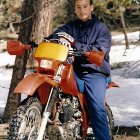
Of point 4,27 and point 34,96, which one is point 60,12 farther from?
point 34,96

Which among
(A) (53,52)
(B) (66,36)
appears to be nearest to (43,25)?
(B) (66,36)

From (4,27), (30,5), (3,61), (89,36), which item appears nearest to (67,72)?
(89,36)

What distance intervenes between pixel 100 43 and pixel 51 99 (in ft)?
2.97

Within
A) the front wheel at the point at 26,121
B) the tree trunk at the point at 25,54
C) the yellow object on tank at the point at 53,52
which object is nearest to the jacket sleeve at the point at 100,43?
the yellow object on tank at the point at 53,52

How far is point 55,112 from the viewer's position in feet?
14.7

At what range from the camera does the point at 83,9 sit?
480cm

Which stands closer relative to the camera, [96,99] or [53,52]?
[53,52]

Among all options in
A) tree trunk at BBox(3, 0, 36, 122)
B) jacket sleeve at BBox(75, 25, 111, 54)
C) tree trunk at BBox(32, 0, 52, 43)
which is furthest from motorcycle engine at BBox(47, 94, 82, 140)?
tree trunk at BBox(32, 0, 52, 43)

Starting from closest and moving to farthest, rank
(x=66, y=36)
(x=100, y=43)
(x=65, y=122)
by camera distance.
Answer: (x=66, y=36) < (x=65, y=122) < (x=100, y=43)

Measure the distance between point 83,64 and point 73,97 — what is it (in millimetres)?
407

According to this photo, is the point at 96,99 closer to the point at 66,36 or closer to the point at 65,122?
the point at 65,122

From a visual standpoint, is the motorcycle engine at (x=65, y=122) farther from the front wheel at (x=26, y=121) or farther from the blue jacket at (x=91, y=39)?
the blue jacket at (x=91, y=39)

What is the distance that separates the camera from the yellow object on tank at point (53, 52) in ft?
13.7

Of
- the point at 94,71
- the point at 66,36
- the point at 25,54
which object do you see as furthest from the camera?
the point at 25,54
